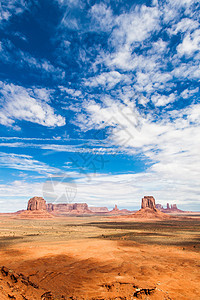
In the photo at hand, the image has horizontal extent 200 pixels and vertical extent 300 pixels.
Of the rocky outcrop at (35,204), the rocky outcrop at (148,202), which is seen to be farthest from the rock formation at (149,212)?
the rocky outcrop at (35,204)

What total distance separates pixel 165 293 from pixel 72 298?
487 cm

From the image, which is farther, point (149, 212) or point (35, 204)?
point (35, 204)

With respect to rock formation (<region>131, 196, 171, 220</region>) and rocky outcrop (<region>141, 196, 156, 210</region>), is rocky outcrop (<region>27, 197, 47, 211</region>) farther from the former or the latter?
rocky outcrop (<region>141, 196, 156, 210</region>)

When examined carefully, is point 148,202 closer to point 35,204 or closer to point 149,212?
point 149,212

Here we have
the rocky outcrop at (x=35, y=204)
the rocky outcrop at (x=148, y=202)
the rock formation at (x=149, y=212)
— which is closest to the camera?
the rock formation at (x=149, y=212)

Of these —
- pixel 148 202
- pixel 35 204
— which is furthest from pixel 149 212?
pixel 35 204

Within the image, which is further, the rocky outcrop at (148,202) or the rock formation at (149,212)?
the rocky outcrop at (148,202)

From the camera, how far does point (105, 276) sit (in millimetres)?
11586

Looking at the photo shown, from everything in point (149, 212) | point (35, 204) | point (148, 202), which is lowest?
point (149, 212)

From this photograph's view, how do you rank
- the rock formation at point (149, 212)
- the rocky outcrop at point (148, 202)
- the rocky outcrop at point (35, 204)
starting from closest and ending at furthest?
the rock formation at point (149, 212) < the rocky outcrop at point (35, 204) < the rocky outcrop at point (148, 202)

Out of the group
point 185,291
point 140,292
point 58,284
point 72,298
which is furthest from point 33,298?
point 185,291

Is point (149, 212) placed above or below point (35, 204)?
below

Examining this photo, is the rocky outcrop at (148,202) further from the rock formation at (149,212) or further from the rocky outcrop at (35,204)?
the rocky outcrop at (35,204)

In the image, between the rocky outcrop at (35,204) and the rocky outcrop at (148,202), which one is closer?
the rocky outcrop at (35,204)
